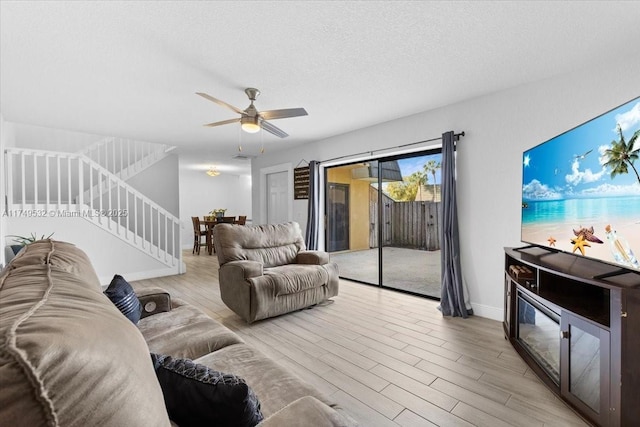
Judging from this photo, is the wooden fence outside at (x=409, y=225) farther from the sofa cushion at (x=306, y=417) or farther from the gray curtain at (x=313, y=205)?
the sofa cushion at (x=306, y=417)

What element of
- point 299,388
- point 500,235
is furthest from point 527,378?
point 299,388

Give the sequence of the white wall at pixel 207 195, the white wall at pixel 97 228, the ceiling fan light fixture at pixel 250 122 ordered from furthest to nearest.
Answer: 1. the white wall at pixel 207 195
2. the white wall at pixel 97 228
3. the ceiling fan light fixture at pixel 250 122

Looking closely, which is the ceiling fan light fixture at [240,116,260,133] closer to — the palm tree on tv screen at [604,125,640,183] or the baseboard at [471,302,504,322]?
the palm tree on tv screen at [604,125,640,183]

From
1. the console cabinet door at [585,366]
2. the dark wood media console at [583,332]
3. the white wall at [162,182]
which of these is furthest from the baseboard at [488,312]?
the white wall at [162,182]

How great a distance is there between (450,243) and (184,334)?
9.24 feet

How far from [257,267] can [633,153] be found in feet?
9.59

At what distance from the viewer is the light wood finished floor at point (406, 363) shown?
1731 mm

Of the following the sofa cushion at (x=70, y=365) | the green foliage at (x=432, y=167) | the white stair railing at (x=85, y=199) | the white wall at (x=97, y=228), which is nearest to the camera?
the sofa cushion at (x=70, y=365)

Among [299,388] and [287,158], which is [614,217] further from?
[287,158]

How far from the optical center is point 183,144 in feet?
17.8

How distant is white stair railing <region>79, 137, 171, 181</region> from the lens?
5.68m

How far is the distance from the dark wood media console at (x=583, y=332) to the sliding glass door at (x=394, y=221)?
170 cm

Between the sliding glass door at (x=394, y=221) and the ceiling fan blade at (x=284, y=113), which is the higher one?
the ceiling fan blade at (x=284, y=113)

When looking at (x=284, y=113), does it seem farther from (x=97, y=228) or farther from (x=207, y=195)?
(x=207, y=195)
